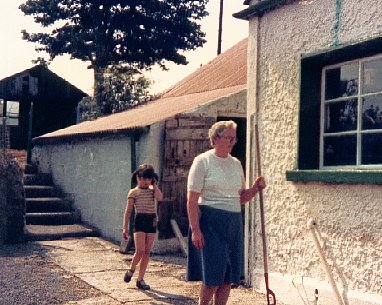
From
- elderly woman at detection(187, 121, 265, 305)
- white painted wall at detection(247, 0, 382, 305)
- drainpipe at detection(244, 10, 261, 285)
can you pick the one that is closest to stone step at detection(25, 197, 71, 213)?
drainpipe at detection(244, 10, 261, 285)

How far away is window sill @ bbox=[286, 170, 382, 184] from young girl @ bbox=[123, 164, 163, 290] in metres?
1.73

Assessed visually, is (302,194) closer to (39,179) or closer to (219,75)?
(219,75)

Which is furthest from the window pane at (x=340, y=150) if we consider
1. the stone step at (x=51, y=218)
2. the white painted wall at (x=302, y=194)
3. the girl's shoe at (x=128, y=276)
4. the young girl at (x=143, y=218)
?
the stone step at (x=51, y=218)

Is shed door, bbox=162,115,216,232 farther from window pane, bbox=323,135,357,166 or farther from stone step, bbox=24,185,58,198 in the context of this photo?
stone step, bbox=24,185,58,198

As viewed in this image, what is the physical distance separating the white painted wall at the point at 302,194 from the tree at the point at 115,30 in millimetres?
20154

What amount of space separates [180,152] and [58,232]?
3385 mm

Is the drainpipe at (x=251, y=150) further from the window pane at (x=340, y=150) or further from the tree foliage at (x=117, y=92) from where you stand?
the tree foliage at (x=117, y=92)

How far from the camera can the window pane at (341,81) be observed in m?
6.06

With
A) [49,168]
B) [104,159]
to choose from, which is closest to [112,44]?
[49,168]

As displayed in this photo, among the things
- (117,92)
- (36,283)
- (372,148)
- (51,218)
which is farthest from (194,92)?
(117,92)

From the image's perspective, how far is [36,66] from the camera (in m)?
Answer: 28.7

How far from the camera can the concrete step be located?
1138 centimetres

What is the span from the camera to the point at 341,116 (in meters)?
6.24

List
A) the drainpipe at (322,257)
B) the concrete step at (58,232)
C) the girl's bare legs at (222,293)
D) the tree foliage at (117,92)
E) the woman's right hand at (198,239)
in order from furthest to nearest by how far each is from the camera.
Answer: the tree foliage at (117,92), the concrete step at (58,232), the drainpipe at (322,257), the girl's bare legs at (222,293), the woman's right hand at (198,239)
